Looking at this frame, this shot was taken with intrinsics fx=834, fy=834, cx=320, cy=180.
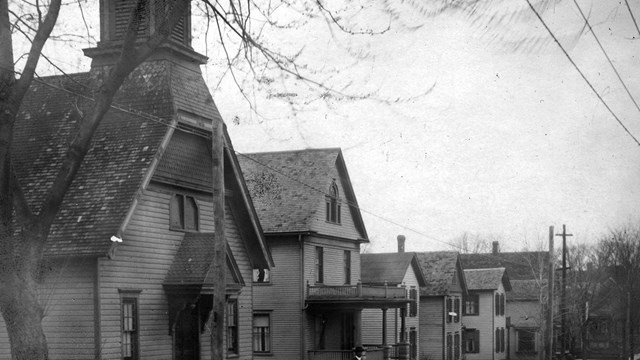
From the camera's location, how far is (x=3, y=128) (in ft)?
43.1

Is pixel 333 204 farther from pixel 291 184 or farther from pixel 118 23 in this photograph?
pixel 118 23

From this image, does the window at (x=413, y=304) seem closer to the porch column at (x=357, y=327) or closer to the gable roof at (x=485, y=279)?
the porch column at (x=357, y=327)

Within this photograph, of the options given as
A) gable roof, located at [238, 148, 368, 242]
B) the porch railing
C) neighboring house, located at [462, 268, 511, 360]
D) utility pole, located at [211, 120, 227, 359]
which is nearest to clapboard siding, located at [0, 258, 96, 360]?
utility pole, located at [211, 120, 227, 359]

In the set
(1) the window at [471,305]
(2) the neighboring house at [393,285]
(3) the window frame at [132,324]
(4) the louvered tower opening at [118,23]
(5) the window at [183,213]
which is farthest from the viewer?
(1) the window at [471,305]

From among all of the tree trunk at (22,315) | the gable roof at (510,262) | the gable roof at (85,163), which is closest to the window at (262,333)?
the gable roof at (85,163)

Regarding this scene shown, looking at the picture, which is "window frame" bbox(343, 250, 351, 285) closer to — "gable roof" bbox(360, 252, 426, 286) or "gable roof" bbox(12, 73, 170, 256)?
"gable roof" bbox(360, 252, 426, 286)

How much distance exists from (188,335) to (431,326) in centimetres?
3325

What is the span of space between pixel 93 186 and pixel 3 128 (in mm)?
9486

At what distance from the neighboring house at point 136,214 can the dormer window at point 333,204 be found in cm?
1233

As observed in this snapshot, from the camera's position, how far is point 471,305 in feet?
214

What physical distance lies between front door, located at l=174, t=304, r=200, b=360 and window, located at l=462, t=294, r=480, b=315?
41945 millimetres

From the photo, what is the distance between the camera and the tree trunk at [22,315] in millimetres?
13398

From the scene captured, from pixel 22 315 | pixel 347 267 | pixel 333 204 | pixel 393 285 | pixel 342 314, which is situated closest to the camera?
pixel 22 315

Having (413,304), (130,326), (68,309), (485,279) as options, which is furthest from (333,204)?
(485,279)
